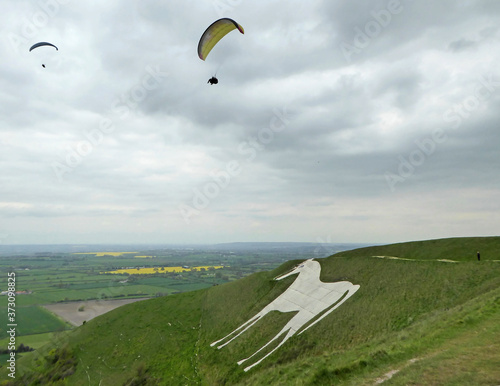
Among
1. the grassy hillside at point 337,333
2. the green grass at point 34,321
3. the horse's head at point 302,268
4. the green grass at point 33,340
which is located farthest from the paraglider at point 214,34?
the green grass at point 34,321

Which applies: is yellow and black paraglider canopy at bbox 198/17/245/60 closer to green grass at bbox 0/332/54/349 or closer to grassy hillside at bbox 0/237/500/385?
grassy hillside at bbox 0/237/500/385

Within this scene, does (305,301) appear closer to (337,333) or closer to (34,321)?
(337,333)

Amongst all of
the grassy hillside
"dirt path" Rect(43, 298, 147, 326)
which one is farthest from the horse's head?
"dirt path" Rect(43, 298, 147, 326)

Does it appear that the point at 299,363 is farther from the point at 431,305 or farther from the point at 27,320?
the point at 27,320

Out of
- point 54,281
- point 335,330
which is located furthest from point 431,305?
point 54,281

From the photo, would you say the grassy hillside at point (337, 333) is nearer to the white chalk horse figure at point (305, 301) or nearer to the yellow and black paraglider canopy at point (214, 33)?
the white chalk horse figure at point (305, 301)
